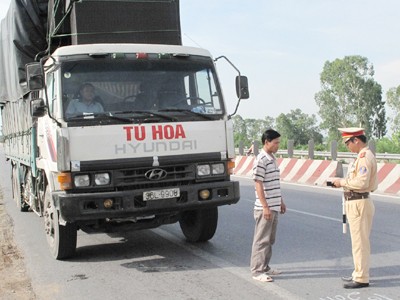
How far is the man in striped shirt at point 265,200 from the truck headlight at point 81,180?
75.9 inches

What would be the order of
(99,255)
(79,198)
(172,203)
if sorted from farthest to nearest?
1. (99,255)
2. (172,203)
3. (79,198)

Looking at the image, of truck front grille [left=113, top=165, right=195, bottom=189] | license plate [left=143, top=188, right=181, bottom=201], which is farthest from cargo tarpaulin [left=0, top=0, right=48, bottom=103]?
license plate [left=143, top=188, right=181, bottom=201]

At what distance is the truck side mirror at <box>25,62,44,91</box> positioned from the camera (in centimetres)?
613

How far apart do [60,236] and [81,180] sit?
1049 mm

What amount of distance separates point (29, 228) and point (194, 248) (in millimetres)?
3707

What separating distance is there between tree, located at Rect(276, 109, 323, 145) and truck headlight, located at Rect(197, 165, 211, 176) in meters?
59.4

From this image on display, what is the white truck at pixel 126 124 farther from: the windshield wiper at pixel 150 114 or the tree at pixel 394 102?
the tree at pixel 394 102

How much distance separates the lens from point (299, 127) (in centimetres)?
7481

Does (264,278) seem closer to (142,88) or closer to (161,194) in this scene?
(161,194)

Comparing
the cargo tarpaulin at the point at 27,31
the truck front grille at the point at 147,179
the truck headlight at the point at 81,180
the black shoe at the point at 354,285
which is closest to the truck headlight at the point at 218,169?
the truck front grille at the point at 147,179

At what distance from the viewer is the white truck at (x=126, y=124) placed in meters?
5.87

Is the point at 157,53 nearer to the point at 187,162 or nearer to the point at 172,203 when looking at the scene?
the point at 187,162

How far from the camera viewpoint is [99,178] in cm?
589

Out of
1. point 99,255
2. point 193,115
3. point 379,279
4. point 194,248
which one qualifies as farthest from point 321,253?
point 99,255
